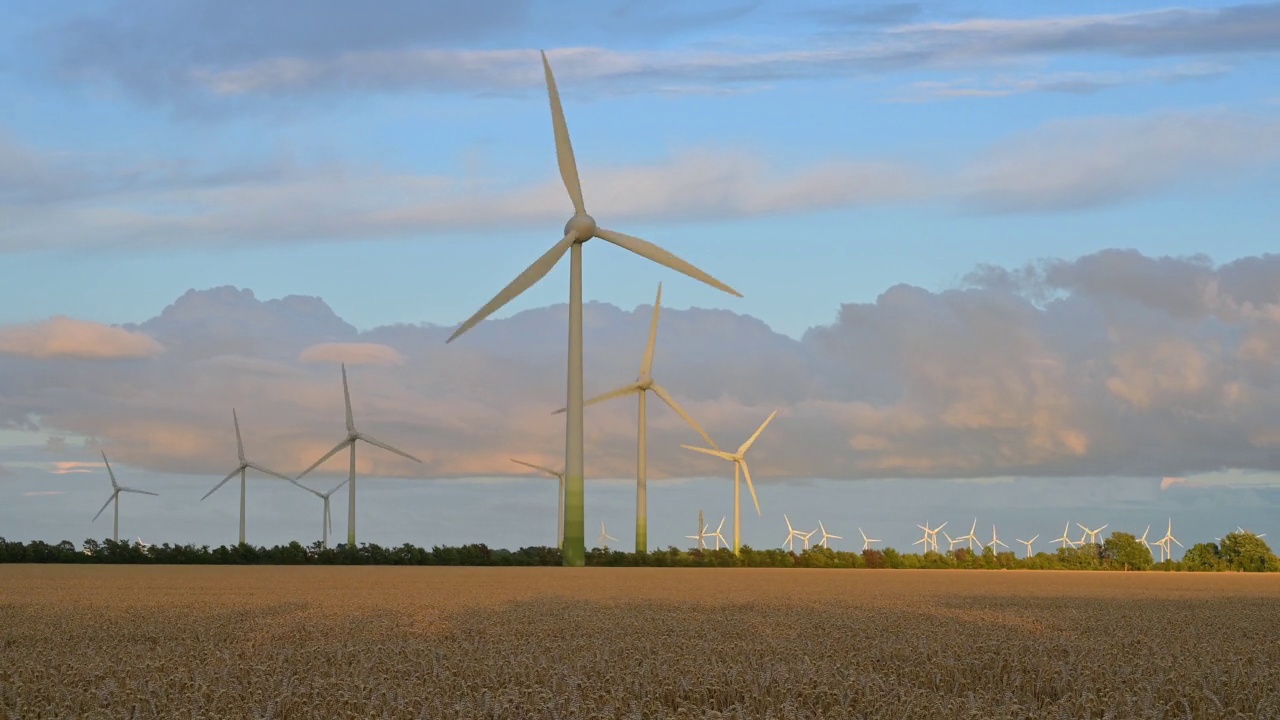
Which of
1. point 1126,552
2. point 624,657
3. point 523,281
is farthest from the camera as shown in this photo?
point 1126,552

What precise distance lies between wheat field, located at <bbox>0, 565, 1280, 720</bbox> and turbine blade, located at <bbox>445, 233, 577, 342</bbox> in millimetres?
24886

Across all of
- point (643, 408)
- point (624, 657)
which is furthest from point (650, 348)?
point (624, 657)

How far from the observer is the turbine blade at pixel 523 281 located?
55.2 meters

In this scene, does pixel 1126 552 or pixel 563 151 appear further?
pixel 1126 552

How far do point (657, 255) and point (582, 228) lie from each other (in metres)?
4.14

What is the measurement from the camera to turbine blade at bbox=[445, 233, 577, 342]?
181ft

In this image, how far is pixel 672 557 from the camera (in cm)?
6862

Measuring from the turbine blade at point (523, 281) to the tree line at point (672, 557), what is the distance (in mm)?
12993

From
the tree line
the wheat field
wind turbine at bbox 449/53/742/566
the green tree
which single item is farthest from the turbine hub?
the green tree

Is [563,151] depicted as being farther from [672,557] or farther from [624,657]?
[624,657]

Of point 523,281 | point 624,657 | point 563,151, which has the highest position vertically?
point 563,151

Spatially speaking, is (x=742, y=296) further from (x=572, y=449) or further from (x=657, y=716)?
(x=657, y=716)

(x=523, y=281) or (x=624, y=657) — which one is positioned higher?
(x=523, y=281)

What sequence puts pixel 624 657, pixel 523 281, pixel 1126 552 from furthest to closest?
pixel 1126 552
pixel 523 281
pixel 624 657
